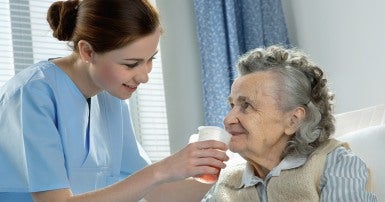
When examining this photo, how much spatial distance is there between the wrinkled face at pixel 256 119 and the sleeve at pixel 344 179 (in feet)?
0.56

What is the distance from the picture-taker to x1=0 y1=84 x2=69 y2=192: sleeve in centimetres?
188

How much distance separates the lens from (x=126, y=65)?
190cm

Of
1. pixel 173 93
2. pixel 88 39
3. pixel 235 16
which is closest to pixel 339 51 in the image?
pixel 235 16

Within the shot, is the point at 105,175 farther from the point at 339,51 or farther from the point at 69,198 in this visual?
the point at 339,51

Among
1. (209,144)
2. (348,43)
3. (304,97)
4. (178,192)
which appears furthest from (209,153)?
(348,43)

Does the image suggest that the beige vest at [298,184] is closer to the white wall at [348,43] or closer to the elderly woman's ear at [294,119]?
the elderly woman's ear at [294,119]

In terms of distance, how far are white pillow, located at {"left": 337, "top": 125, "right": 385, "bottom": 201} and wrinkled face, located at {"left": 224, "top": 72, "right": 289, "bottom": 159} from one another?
0.24 meters

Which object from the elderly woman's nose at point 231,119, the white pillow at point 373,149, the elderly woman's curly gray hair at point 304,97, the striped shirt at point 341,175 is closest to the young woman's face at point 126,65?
the elderly woman's nose at point 231,119

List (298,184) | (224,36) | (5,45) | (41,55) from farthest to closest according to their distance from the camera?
(224,36), (41,55), (5,45), (298,184)

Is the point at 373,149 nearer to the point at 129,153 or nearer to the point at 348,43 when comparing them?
the point at 129,153

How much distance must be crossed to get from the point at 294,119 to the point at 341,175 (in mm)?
233

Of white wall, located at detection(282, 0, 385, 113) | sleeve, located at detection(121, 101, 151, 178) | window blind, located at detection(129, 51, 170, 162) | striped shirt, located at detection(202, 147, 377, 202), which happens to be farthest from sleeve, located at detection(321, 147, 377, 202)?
window blind, located at detection(129, 51, 170, 162)

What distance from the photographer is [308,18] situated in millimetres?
3289

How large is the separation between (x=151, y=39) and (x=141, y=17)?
2.5 inches
